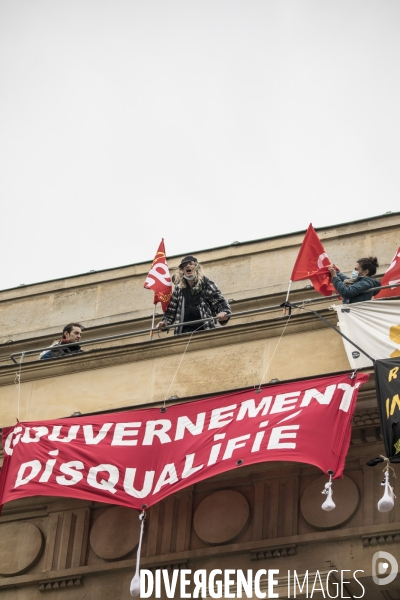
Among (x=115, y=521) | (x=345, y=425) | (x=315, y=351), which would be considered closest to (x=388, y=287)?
(x=315, y=351)

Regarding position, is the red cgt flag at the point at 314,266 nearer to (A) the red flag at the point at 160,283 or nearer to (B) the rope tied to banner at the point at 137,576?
(A) the red flag at the point at 160,283

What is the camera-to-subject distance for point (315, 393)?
17.5 m

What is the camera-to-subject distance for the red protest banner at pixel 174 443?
56.3 feet

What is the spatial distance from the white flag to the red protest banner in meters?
0.65

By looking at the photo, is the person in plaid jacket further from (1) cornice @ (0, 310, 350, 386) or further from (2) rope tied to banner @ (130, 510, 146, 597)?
(2) rope tied to banner @ (130, 510, 146, 597)

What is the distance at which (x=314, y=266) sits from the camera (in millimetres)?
21094

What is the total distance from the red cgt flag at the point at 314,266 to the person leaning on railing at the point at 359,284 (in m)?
1.18

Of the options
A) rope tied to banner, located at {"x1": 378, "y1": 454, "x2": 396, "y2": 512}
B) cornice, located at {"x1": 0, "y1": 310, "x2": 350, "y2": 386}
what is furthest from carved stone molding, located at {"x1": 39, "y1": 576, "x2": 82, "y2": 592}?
rope tied to banner, located at {"x1": 378, "y1": 454, "x2": 396, "y2": 512}

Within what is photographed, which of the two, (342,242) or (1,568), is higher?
(342,242)

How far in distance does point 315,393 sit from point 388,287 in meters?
1.89

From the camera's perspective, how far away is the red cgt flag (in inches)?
822

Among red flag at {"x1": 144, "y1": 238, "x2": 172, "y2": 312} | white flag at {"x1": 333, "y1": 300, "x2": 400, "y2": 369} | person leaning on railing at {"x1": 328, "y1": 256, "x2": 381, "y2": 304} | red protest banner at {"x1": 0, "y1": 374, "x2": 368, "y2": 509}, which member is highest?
red flag at {"x1": 144, "y1": 238, "x2": 172, "y2": 312}

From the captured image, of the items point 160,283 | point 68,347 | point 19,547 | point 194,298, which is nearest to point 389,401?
point 194,298

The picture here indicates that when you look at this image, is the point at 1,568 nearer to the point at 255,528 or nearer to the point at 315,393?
the point at 255,528
